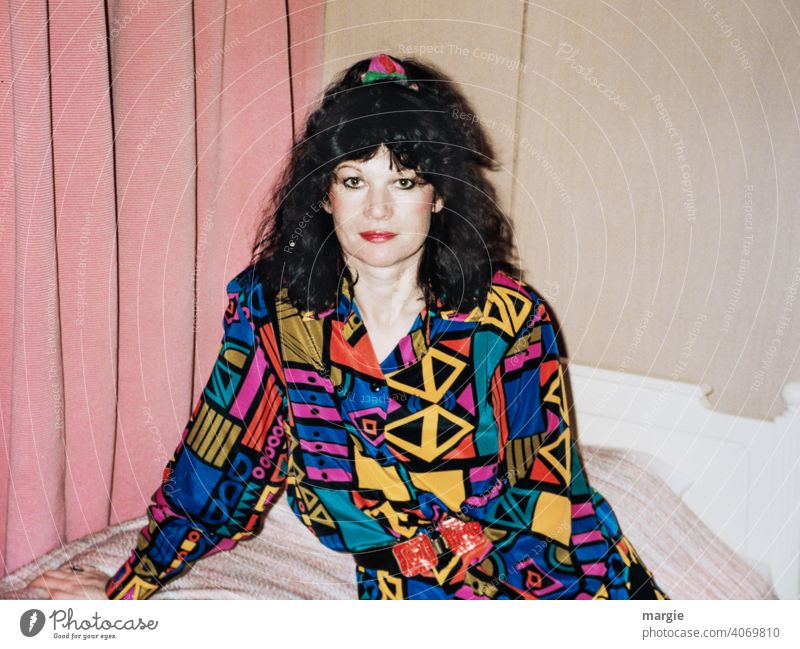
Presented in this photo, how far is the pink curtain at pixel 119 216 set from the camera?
620 mm

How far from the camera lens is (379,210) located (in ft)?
2.07

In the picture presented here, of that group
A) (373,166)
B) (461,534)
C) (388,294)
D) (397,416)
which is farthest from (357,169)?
(461,534)

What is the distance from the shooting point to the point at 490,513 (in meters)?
0.70

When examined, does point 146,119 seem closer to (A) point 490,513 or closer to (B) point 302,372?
(B) point 302,372

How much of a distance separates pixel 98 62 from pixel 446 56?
0.34 metres

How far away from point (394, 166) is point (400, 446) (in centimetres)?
26

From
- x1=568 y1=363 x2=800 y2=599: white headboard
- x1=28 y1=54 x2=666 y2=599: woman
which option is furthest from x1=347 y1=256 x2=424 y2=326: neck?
x1=568 y1=363 x2=800 y2=599: white headboard

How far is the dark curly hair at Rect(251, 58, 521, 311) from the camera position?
0.63m

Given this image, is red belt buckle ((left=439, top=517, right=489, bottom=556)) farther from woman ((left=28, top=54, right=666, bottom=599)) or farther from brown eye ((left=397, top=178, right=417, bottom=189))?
brown eye ((left=397, top=178, right=417, bottom=189))

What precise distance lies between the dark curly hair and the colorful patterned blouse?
0.07 ft

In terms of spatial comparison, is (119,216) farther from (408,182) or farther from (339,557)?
(339,557)

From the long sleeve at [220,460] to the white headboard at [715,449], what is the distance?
1.42 feet
